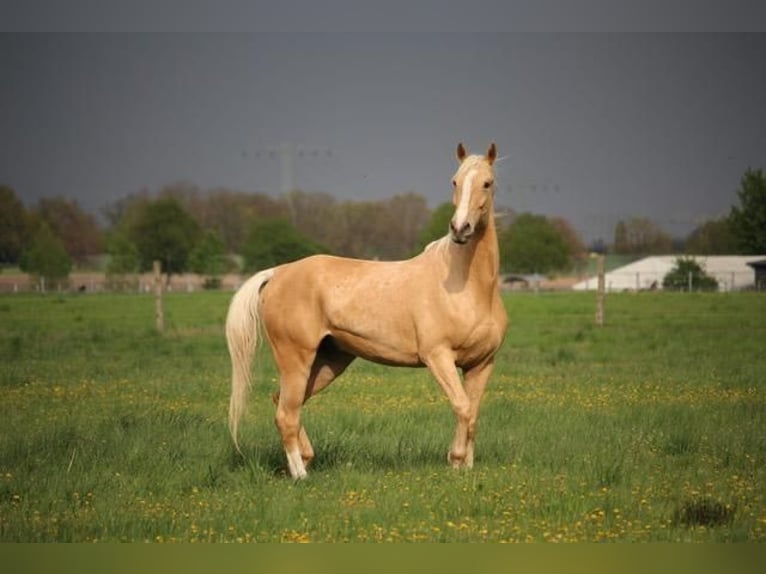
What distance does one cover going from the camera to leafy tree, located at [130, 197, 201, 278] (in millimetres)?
76500

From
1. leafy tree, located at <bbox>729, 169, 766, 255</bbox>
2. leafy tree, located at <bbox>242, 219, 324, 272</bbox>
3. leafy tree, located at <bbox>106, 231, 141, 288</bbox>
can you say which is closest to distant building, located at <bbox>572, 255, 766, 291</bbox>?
leafy tree, located at <bbox>729, 169, 766, 255</bbox>

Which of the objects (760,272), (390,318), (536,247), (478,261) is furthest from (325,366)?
(536,247)

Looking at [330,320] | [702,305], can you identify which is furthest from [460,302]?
[702,305]

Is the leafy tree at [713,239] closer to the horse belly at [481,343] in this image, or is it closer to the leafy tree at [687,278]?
the leafy tree at [687,278]

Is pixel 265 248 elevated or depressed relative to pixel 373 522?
elevated

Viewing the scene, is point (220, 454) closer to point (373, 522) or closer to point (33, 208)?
point (373, 522)

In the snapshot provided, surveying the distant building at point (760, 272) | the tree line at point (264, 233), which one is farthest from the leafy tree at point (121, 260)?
the distant building at point (760, 272)

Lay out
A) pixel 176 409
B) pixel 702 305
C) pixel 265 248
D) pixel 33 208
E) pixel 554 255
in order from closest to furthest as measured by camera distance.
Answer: pixel 176 409 < pixel 702 305 < pixel 33 208 < pixel 265 248 < pixel 554 255

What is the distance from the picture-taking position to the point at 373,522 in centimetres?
658

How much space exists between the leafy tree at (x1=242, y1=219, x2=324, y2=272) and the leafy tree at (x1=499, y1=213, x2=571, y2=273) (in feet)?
50.9

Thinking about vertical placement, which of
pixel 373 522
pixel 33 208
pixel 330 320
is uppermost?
pixel 33 208

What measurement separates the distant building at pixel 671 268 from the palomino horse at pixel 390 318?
91.9 ft

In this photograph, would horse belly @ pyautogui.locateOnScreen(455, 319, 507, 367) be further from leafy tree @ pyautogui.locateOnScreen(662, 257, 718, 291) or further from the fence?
leafy tree @ pyautogui.locateOnScreen(662, 257, 718, 291)

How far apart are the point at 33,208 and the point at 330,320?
176 feet
